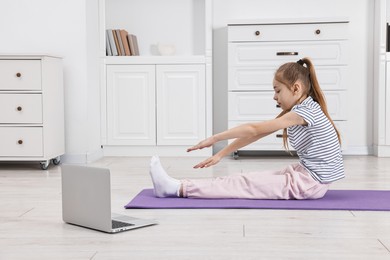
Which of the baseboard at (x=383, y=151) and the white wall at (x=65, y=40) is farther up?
the white wall at (x=65, y=40)

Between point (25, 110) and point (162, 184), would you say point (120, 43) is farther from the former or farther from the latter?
point (162, 184)

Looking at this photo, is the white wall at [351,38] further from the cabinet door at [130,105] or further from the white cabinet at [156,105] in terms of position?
the cabinet door at [130,105]

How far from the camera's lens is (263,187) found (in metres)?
2.50

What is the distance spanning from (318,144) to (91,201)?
3.45 ft

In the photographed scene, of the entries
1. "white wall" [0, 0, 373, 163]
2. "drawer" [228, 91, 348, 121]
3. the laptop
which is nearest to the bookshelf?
"white wall" [0, 0, 373, 163]

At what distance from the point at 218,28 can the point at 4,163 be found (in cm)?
188

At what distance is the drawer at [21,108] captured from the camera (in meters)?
3.68

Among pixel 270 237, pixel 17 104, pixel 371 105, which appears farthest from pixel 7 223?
pixel 371 105

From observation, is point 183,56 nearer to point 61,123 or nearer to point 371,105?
point 61,123

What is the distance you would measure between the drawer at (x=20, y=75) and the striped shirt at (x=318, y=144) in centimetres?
179

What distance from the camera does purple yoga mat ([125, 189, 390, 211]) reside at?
2312 millimetres

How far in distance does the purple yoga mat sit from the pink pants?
1.8 inches

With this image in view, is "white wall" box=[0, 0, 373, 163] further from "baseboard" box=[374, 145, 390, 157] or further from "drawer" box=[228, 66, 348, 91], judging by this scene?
"drawer" box=[228, 66, 348, 91]

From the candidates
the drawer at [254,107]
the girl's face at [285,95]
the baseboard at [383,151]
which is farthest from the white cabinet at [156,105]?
the girl's face at [285,95]
